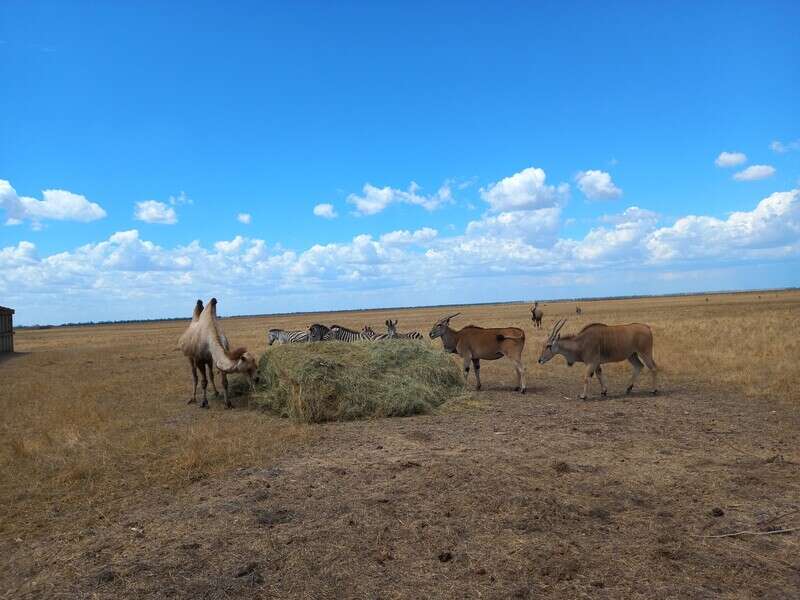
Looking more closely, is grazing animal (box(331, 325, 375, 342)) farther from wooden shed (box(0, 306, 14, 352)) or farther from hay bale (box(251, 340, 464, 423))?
wooden shed (box(0, 306, 14, 352))

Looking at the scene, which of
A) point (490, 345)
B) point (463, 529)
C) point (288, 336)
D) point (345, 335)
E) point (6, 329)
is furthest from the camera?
point (6, 329)

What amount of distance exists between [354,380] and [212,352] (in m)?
3.73

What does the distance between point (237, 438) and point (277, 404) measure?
2396 mm

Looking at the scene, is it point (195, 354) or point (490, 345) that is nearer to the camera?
point (195, 354)

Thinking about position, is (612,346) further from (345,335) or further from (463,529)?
(345,335)

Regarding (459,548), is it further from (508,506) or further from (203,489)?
(203,489)

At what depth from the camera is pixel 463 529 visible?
514cm

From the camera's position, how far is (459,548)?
4.79 meters

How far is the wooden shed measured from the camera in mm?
32062

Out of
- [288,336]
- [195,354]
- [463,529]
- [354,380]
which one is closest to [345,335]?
[288,336]

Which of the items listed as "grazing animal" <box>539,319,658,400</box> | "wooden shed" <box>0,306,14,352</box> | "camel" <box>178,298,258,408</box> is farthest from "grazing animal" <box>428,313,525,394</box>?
"wooden shed" <box>0,306,14,352</box>

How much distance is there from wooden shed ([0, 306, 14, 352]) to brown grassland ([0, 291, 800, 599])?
2568 centimetres

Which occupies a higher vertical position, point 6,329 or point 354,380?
point 6,329

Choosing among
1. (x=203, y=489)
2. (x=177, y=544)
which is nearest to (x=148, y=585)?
(x=177, y=544)
